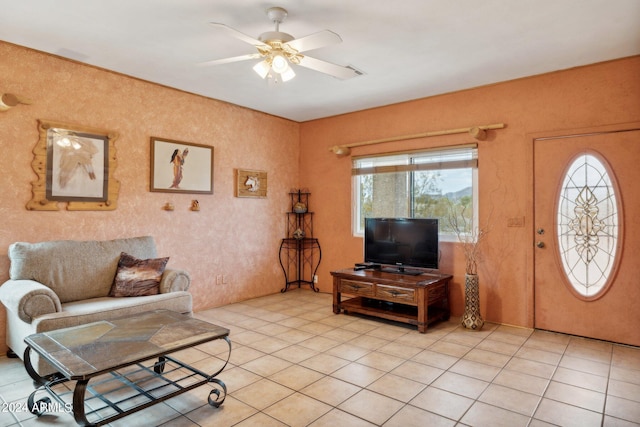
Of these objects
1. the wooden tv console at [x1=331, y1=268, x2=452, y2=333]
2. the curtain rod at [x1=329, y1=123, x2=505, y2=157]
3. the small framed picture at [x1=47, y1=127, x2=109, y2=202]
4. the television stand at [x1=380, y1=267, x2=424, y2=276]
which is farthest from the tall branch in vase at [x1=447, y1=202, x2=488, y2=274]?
the small framed picture at [x1=47, y1=127, x2=109, y2=202]

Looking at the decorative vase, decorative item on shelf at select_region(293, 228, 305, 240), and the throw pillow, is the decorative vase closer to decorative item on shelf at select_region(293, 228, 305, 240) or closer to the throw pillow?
decorative item on shelf at select_region(293, 228, 305, 240)

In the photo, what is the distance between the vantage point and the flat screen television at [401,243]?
4.26 meters

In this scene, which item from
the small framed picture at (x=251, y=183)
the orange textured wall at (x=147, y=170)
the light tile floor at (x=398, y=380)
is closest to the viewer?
the light tile floor at (x=398, y=380)

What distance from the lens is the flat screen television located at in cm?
426

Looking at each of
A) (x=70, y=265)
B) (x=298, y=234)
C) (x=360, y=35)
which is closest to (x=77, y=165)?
(x=70, y=265)

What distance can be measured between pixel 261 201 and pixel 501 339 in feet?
11.2

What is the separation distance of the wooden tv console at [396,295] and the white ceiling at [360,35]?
7.00 ft

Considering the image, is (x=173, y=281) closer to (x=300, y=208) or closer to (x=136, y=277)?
(x=136, y=277)

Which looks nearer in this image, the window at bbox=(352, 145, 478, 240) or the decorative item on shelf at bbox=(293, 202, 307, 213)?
the window at bbox=(352, 145, 478, 240)

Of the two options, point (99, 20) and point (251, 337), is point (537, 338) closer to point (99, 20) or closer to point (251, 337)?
point (251, 337)

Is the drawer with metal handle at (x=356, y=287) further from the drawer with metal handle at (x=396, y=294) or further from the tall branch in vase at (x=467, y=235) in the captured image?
the tall branch in vase at (x=467, y=235)

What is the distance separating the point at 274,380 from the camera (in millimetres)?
2783

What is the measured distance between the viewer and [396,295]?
13.5 feet

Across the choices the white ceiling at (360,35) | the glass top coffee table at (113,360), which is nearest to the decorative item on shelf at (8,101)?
the white ceiling at (360,35)
